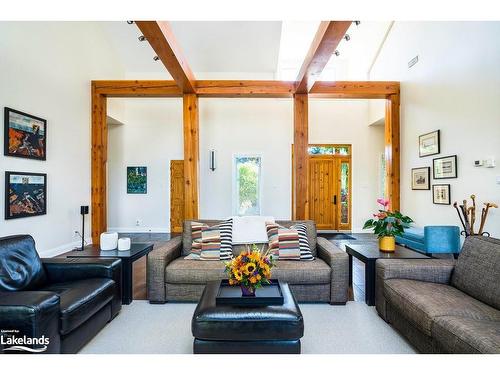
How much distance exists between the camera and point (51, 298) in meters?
1.61

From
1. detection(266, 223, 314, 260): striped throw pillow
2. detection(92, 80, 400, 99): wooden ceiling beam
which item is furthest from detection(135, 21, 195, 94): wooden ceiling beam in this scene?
detection(266, 223, 314, 260): striped throw pillow

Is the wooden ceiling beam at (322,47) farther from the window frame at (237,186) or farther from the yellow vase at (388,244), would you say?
the window frame at (237,186)

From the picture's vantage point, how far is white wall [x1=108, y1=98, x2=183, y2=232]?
6.84 metres

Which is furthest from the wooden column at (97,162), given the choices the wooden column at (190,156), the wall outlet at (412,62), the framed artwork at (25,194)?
the wall outlet at (412,62)

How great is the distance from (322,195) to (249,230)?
4252mm

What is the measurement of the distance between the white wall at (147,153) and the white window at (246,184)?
1.58 metres

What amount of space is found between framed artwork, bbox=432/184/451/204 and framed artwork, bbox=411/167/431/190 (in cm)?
18

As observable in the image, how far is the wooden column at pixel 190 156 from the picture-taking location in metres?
4.67

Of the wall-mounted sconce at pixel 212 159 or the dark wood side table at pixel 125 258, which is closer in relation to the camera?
the dark wood side table at pixel 125 258

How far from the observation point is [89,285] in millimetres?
2107

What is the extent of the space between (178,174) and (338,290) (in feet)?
17.1

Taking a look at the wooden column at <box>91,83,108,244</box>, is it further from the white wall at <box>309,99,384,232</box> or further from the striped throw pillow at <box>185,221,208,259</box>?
the white wall at <box>309,99,384,232</box>
